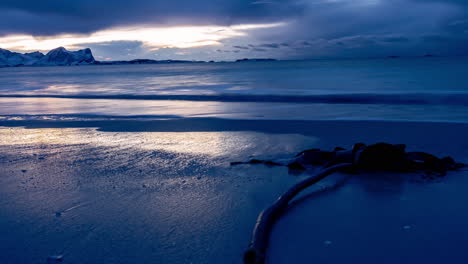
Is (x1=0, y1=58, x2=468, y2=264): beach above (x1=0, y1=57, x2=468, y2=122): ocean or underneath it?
underneath

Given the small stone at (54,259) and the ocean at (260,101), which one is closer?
the small stone at (54,259)

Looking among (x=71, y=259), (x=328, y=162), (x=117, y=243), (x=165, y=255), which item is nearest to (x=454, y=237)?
(x=328, y=162)

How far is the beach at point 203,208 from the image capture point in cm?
184

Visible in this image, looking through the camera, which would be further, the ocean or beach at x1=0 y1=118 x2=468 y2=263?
the ocean

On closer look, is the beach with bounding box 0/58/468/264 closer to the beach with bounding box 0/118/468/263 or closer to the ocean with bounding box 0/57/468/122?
the beach with bounding box 0/118/468/263

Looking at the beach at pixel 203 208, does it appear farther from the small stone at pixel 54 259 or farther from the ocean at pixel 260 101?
the ocean at pixel 260 101

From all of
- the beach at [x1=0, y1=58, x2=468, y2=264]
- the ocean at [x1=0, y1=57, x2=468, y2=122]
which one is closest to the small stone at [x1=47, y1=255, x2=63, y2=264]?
the beach at [x1=0, y1=58, x2=468, y2=264]

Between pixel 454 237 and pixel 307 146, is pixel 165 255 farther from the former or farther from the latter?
pixel 307 146

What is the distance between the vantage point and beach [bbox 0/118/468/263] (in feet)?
6.03

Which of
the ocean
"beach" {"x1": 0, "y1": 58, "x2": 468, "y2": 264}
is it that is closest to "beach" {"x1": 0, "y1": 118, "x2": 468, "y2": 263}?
"beach" {"x1": 0, "y1": 58, "x2": 468, "y2": 264}

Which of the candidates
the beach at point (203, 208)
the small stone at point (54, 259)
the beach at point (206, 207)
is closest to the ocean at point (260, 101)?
the beach at point (206, 207)

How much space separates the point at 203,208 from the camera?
2.40 meters

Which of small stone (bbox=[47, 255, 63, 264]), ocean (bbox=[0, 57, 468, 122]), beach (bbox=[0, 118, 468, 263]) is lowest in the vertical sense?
small stone (bbox=[47, 255, 63, 264])

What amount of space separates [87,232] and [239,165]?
5.66ft
